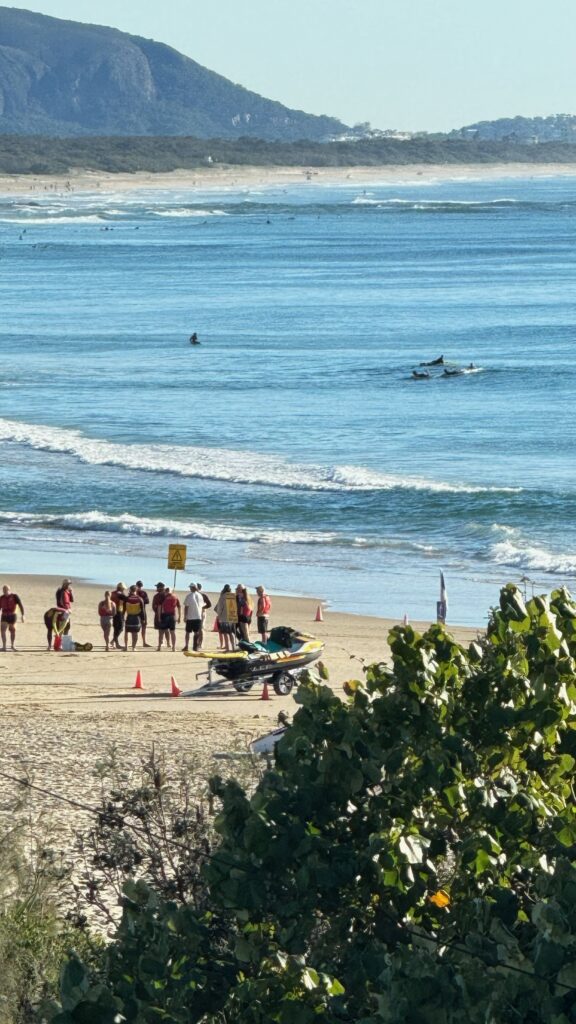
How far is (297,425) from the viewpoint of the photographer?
4466cm

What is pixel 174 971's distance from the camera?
5.88 m

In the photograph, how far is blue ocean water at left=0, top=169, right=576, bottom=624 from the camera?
2980 centimetres

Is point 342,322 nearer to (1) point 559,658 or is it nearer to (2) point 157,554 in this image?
(2) point 157,554

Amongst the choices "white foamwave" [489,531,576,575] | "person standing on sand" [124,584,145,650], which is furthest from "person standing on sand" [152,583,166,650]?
"white foamwave" [489,531,576,575]

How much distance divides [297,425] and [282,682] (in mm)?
25742

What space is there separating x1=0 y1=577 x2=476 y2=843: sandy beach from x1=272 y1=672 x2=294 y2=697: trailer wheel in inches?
4.4

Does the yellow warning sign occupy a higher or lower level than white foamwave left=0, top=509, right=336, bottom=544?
higher

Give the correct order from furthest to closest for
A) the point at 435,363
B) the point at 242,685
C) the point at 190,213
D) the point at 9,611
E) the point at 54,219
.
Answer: the point at 190,213, the point at 54,219, the point at 435,363, the point at 9,611, the point at 242,685

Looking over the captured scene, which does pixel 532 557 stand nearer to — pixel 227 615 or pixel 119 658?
pixel 227 615

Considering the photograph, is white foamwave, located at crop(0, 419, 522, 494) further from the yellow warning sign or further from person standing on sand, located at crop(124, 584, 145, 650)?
person standing on sand, located at crop(124, 584, 145, 650)

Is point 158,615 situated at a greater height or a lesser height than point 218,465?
lesser

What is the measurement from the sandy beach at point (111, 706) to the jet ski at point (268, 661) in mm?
210

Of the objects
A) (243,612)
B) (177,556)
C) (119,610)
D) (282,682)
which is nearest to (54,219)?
(177,556)

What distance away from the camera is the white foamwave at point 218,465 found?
3578cm
